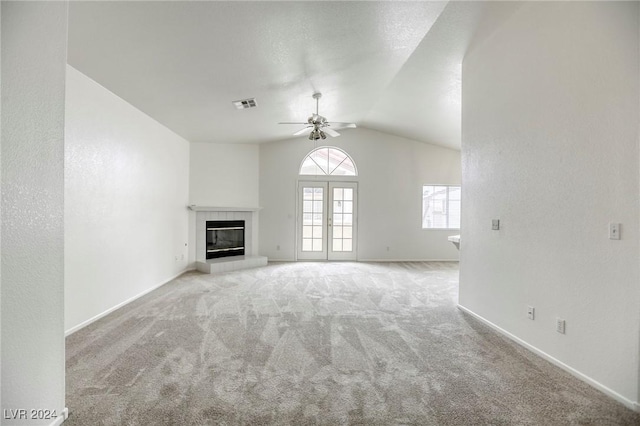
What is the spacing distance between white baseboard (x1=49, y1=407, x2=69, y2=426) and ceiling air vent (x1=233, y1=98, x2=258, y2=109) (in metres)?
3.74

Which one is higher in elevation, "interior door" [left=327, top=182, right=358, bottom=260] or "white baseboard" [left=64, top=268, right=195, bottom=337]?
"interior door" [left=327, top=182, right=358, bottom=260]

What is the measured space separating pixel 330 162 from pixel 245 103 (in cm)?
317

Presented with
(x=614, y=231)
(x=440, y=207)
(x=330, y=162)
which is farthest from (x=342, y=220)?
(x=614, y=231)

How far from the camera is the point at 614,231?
1.90 metres

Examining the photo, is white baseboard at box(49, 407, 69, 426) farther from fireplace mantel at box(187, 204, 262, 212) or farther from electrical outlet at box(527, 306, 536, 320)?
fireplace mantel at box(187, 204, 262, 212)

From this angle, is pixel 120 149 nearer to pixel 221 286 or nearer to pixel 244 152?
pixel 221 286

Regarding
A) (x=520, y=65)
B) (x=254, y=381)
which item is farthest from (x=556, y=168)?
(x=254, y=381)

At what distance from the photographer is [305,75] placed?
372cm

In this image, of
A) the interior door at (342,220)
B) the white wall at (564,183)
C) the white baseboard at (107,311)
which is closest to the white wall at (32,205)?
the white baseboard at (107,311)

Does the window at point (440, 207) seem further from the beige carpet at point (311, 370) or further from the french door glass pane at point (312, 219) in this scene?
the beige carpet at point (311, 370)

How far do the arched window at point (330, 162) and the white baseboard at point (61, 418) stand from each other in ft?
19.6

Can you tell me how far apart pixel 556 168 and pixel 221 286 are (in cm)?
440

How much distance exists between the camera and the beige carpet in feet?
5.66

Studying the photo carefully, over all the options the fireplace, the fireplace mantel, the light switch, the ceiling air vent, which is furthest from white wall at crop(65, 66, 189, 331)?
the light switch
